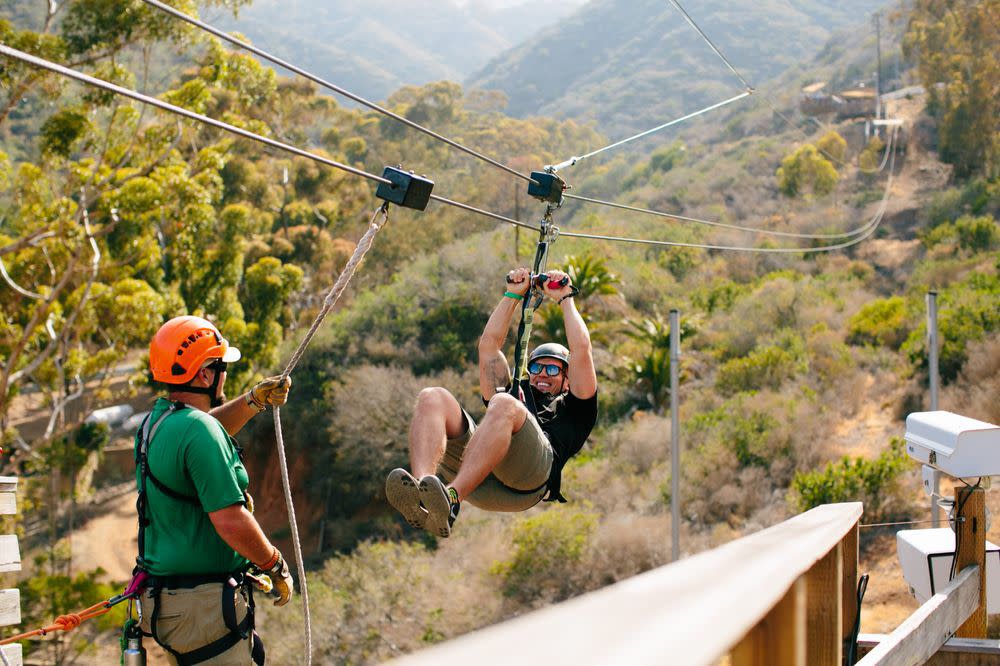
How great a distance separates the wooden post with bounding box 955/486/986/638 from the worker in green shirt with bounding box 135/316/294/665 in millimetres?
2679

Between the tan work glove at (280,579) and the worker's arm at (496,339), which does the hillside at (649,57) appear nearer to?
the worker's arm at (496,339)

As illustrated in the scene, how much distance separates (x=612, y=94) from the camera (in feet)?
350

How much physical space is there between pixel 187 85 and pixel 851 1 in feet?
443

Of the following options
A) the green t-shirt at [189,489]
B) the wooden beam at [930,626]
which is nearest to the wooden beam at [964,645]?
the wooden beam at [930,626]

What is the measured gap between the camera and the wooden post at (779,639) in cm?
160

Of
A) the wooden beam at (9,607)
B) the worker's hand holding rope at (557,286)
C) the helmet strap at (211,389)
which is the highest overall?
the worker's hand holding rope at (557,286)

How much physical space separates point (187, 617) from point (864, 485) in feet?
36.8

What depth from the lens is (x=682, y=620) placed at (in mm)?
1043

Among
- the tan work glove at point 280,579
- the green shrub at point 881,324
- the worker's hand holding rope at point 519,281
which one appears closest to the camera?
the tan work glove at point 280,579

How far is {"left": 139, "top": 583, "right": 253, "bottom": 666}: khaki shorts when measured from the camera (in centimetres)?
332

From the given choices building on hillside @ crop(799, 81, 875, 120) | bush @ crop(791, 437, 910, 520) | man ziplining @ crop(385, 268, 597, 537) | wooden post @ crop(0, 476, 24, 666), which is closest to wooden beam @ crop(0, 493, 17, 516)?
wooden post @ crop(0, 476, 24, 666)

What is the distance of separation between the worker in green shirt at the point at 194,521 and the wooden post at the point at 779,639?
1.98 meters

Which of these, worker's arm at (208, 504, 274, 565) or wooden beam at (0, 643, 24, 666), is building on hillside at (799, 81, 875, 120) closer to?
wooden beam at (0, 643, 24, 666)

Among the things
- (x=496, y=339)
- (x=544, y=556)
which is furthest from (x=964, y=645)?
(x=544, y=556)
